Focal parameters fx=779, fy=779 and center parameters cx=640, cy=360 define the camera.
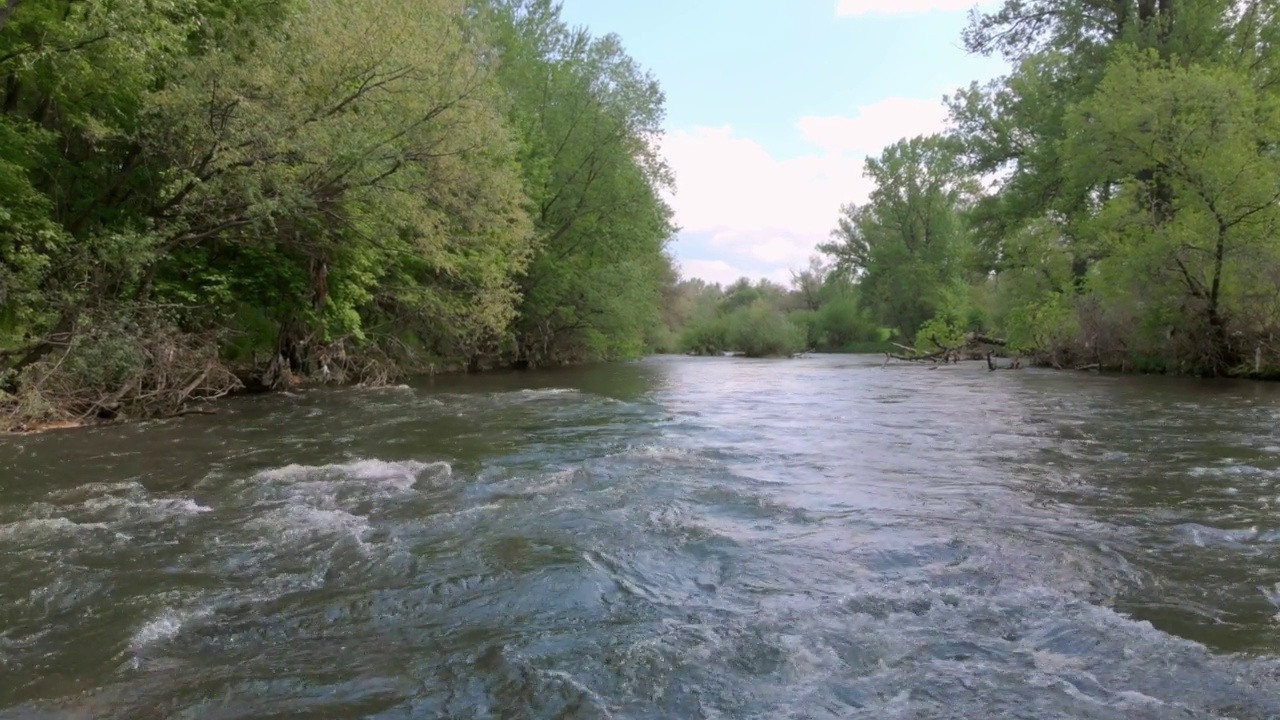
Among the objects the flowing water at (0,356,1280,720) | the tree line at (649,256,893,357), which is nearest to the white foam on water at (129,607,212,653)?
the flowing water at (0,356,1280,720)

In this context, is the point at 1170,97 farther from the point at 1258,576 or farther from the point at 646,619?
the point at 646,619

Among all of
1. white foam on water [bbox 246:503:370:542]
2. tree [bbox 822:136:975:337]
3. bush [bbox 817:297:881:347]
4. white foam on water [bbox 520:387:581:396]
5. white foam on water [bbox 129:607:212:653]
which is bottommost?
white foam on water [bbox 129:607:212:653]

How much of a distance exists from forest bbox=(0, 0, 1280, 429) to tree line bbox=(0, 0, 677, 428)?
64mm

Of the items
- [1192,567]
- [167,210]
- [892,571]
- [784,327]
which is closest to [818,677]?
[892,571]

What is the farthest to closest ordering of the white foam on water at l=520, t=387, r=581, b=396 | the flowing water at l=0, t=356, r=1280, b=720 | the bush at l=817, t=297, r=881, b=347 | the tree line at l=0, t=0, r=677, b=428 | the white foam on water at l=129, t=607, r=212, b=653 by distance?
1. the bush at l=817, t=297, r=881, b=347
2. the white foam on water at l=520, t=387, r=581, b=396
3. the tree line at l=0, t=0, r=677, b=428
4. the white foam on water at l=129, t=607, r=212, b=653
5. the flowing water at l=0, t=356, r=1280, b=720

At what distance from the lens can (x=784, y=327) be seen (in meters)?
53.8

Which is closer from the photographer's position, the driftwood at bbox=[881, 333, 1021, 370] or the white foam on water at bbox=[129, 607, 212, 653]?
the white foam on water at bbox=[129, 607, 212, 653]

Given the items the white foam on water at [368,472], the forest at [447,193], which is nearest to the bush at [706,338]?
the forest at [447,193]

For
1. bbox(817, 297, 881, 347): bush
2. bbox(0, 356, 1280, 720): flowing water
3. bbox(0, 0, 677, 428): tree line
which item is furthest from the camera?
bbox(817, 297, 881, 347): bush

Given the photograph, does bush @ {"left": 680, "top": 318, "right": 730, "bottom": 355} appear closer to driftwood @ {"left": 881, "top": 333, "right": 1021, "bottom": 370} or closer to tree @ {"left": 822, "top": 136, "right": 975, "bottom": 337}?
tree @ {"left": 822, "top": 136, "right": 975, "bottom": 337}

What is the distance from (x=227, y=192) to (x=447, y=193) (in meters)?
4.66

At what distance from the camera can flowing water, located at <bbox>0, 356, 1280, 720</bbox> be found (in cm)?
371

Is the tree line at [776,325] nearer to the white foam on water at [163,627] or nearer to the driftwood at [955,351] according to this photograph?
the driftwood at [955,351]

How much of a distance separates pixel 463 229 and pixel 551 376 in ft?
29.3
